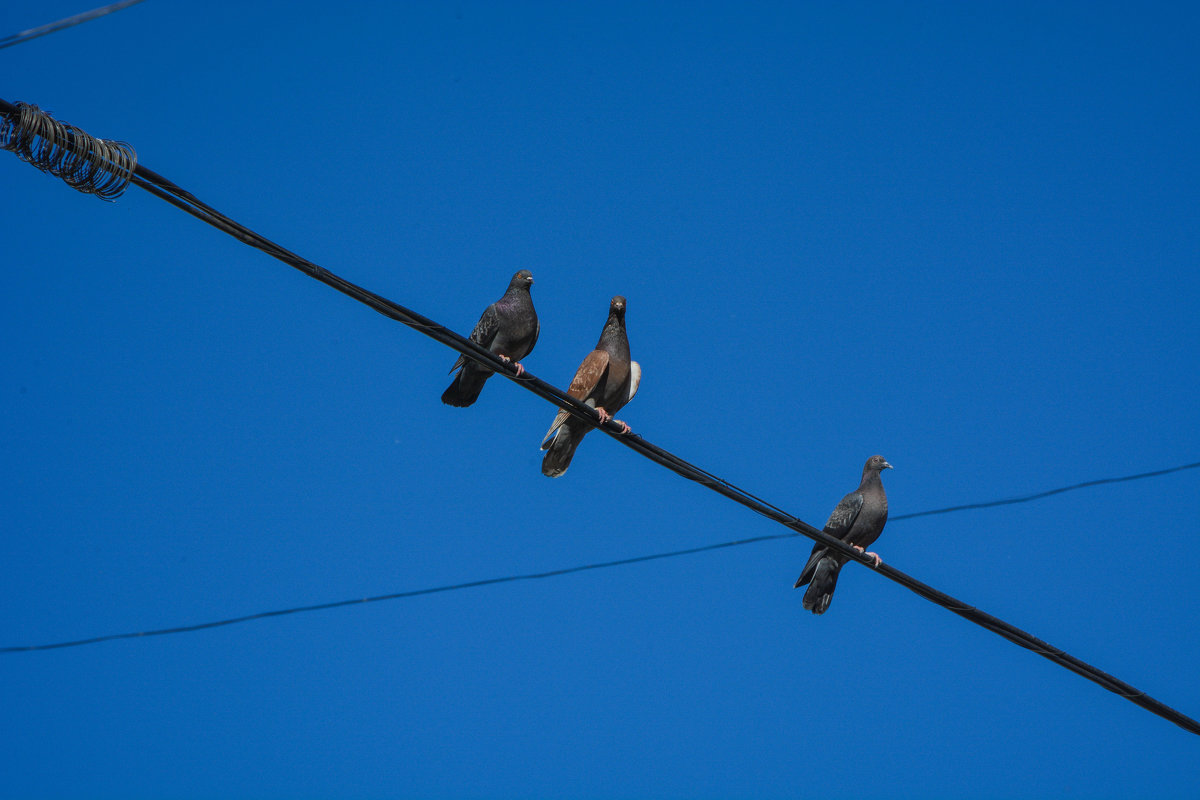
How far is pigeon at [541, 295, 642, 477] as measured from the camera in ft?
26.9

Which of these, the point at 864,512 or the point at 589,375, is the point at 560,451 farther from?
the point at 864,512

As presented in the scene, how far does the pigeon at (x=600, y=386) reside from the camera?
820cm

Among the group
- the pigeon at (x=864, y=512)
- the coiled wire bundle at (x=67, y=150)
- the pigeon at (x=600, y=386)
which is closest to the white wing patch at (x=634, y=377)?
the pigeon at (x=600, y=386)

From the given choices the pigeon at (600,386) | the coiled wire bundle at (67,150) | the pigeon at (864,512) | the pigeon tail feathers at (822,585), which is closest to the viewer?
the coiled wire bundle at (67,150)

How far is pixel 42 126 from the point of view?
4.69 metres

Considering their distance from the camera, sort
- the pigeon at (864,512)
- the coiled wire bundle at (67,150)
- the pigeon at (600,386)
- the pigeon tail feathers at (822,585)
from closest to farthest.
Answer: the coiled wire bundle at (67,150)
the pigeon at (600,386)
the pigeon tail feathers at (822,585)
the pigeon at (864,512)

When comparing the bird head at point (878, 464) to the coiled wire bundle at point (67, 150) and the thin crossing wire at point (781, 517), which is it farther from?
the coiled wire bundle at point (67, 150)

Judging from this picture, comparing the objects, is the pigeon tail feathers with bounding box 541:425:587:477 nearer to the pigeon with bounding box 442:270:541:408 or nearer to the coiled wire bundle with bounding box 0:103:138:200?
the pigeon with bounding box 442:270:541:408

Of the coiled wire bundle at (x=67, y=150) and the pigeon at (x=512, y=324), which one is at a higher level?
the pigeon at (x=512, y=324)

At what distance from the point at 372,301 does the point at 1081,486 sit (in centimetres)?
519

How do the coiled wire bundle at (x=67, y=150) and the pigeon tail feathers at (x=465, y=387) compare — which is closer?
the coiled wire bundle at (x=67, y=150)

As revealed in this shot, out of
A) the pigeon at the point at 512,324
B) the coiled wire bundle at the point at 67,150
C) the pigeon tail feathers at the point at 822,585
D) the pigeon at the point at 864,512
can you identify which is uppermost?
the pigeon at the point at 864,512

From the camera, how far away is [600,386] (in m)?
8.55

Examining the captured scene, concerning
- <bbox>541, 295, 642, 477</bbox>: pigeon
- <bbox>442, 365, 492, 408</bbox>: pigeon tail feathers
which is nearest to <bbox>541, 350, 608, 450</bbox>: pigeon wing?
<bbox>541, 295, 642, 477</bbox>: pigeon
